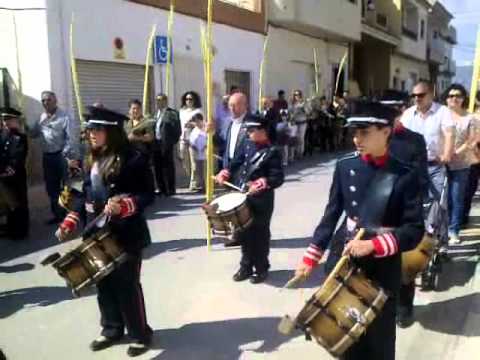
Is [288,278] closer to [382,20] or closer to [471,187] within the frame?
[471,187]

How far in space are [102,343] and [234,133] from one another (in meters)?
2.48

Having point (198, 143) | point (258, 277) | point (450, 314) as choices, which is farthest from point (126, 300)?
point (198, 143)

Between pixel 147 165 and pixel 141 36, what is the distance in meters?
9.03

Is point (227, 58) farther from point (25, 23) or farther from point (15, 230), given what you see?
point (15, 230)

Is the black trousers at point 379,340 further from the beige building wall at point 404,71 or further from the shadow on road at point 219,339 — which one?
the beige building wall at point 404,71

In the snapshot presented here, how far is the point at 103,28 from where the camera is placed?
1120cm

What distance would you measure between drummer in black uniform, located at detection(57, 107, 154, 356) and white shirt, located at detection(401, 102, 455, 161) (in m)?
3.00

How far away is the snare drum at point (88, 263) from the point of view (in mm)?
3666

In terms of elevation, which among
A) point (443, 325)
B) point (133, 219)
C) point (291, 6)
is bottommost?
point (443, 325)

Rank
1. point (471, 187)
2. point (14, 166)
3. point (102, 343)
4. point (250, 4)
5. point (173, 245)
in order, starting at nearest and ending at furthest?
1. point (102, 343)
2. point (173, 245)
3. point (14, 166)
4. point (471, 187)
5. point (250, 4)

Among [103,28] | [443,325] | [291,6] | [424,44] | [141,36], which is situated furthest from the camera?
[424,44]

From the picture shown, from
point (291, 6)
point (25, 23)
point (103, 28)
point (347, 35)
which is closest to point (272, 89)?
point (291, 6)

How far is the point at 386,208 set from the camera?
2889mm

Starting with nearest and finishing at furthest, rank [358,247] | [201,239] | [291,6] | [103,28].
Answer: [358,247] < [201,239] < [103,28] < [291,6]
